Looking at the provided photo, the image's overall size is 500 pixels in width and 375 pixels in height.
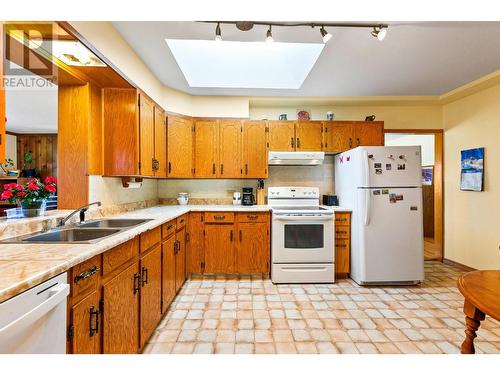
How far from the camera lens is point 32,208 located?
5.70ft

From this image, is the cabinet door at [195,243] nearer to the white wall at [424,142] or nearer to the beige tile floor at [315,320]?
the beige tile floor at [315,320]

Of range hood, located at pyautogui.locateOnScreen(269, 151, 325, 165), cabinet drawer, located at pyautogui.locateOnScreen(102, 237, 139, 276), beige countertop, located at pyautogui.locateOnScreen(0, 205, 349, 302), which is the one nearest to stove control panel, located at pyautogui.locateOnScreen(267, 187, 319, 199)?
range hood, located at pyautogui.locateOnScreen(269, 151, 325, 165)

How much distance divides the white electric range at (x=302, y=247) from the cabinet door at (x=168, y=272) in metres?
1.21

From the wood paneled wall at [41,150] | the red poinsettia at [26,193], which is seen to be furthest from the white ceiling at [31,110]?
the red poinsettia at [26,193]

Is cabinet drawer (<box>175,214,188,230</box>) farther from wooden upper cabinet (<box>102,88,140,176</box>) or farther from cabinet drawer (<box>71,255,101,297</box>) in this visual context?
cabinet drawer (<box>71,255,101,297</box>)

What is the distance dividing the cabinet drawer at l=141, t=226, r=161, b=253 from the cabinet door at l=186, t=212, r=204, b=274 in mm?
1041

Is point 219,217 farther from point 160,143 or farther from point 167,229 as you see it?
point 160,143

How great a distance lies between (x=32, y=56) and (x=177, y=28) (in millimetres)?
1034

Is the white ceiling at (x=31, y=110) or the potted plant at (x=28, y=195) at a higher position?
the white ceiling at (x=31, y=110)

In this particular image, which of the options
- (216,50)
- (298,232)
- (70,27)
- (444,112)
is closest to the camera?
(70,27)

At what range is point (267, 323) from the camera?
2.17m

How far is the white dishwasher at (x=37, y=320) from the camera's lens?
72 cm
